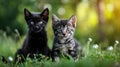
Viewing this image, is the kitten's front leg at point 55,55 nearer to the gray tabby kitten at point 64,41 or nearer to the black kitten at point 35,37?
the gray tabby kitten at point 64,41

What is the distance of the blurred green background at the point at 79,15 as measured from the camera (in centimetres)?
2170

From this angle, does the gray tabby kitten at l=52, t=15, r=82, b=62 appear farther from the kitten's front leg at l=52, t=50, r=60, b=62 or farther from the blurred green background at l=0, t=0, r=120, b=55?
the blurred green background at l=0, t=0, r=120, b=55

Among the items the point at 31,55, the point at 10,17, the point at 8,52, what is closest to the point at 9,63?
the point at 31,55

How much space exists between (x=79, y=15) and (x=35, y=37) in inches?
477

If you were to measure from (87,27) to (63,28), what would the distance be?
1224 centimetres

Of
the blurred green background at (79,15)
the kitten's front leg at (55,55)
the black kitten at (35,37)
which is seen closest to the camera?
the kitten's front leg at (55,55)

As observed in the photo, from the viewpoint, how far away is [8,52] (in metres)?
16.2

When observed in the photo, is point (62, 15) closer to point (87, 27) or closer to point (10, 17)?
point (87, 27)

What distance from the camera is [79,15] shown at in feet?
81.5

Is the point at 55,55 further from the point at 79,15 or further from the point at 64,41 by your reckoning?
the point at 79,15

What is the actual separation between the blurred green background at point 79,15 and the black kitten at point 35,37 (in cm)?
687

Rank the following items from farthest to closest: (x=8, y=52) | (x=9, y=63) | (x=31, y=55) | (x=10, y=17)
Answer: (x=10, y=17), (x=8, y=52), (x=31, y=55), (x=9, y=63)

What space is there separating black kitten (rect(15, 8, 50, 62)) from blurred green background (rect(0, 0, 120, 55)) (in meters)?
6.87

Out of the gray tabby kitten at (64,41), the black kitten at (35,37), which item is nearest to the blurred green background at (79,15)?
the black kitten at (35,37)
